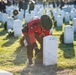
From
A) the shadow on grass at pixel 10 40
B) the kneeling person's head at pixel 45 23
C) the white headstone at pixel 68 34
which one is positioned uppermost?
the kneeling person's head at pixel 45 23

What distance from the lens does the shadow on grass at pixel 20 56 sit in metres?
9.08

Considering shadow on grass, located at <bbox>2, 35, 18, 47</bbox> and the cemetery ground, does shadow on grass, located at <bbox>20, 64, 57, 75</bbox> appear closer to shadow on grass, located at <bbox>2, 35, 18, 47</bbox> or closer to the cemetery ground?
the cemetery ground

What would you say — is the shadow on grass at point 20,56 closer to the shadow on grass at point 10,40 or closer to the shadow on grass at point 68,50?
the shadow on grass at point 10,40

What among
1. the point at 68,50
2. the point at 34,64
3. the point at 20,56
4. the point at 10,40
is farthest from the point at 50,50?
the point at 10,40

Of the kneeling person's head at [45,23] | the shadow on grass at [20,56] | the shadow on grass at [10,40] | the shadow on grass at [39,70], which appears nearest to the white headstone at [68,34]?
the shadow on grass at [20,56]

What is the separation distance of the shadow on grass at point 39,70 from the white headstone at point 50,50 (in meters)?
0.16

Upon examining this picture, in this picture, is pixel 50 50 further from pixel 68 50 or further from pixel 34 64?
pixel 68 50

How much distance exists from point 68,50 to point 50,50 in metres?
2.50

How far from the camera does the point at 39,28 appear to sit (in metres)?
8.55

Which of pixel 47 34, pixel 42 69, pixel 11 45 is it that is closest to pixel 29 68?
pixel 42 69

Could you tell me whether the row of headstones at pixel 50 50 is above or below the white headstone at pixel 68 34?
above

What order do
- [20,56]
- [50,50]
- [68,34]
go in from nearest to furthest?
[50,50]
[20,56]
[68,34]

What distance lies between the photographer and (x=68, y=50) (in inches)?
424

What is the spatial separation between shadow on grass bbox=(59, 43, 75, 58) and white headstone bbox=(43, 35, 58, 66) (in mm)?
1414
